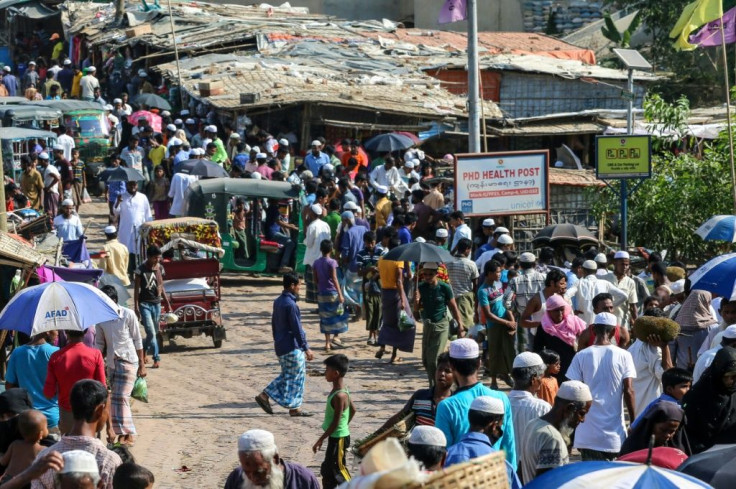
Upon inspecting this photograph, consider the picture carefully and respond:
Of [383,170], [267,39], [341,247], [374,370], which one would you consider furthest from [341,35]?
[374,370]

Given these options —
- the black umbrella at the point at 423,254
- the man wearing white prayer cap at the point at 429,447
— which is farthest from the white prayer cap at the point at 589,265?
the man wearing white prayer cap at the point at 429,447

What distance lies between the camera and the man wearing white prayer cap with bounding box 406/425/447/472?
6676 millimetres

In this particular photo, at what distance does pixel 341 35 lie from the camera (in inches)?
1390

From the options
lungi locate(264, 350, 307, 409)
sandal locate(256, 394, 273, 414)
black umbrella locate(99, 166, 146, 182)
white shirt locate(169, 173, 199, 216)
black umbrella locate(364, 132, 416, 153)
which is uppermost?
black umbrella locate(364, 132, 416, 153)

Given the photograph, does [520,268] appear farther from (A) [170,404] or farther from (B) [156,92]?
(B) [156,92]

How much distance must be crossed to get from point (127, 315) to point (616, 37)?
23.6m

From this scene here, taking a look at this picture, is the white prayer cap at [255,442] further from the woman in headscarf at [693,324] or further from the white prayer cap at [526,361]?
the woman in headscarf at [693,324]

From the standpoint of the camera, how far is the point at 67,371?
1004 centimetres

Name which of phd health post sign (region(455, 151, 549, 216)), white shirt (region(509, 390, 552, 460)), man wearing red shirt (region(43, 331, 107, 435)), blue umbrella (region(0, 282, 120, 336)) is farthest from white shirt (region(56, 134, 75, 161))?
white shirt (region(509, 390, 552, 460))

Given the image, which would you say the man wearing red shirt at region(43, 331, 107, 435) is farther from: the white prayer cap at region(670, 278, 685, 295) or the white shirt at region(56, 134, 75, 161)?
the white shirt at region(56, 134, 75, 161)

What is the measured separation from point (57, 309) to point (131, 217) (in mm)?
9359

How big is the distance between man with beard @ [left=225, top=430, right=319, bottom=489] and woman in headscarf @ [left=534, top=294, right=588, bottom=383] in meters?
5.15

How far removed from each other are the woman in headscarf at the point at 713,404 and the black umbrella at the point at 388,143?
54.5 feet

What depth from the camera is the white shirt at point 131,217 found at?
19547 mm
